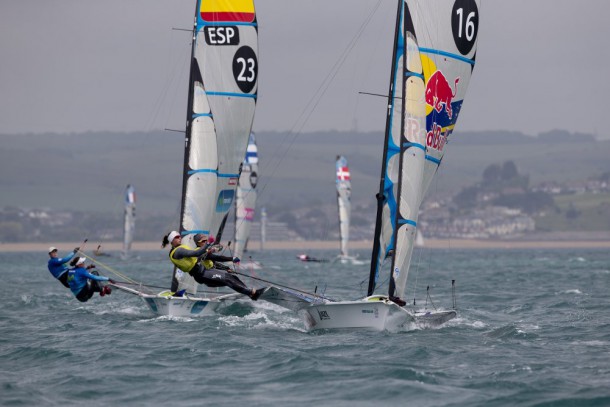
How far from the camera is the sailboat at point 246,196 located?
63719mm

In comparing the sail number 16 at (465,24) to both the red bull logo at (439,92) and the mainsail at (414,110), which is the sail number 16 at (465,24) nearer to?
the mainsail at (414,110)

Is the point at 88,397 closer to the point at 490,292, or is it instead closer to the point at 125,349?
the point at 125,349

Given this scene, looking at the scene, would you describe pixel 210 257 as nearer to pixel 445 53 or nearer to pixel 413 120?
pixel 413 120

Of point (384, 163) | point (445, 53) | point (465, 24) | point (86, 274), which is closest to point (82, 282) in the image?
point (86, 274)

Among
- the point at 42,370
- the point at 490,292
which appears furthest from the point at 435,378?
the point at 490,292

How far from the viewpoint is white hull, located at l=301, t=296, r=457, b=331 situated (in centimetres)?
2609

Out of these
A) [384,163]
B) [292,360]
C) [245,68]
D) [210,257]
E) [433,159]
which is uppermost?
[245,68]

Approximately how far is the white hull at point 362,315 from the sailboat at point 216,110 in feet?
29.2

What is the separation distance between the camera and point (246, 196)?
66062mm

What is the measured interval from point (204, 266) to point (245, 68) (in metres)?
11.6

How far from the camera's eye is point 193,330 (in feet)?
93.9

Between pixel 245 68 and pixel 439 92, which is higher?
pixel 245 68

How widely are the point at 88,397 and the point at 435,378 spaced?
19.7ft

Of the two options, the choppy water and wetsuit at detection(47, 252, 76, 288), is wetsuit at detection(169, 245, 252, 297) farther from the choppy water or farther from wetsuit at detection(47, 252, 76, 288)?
wetsuit at detection(47, 252, 76, 288)
